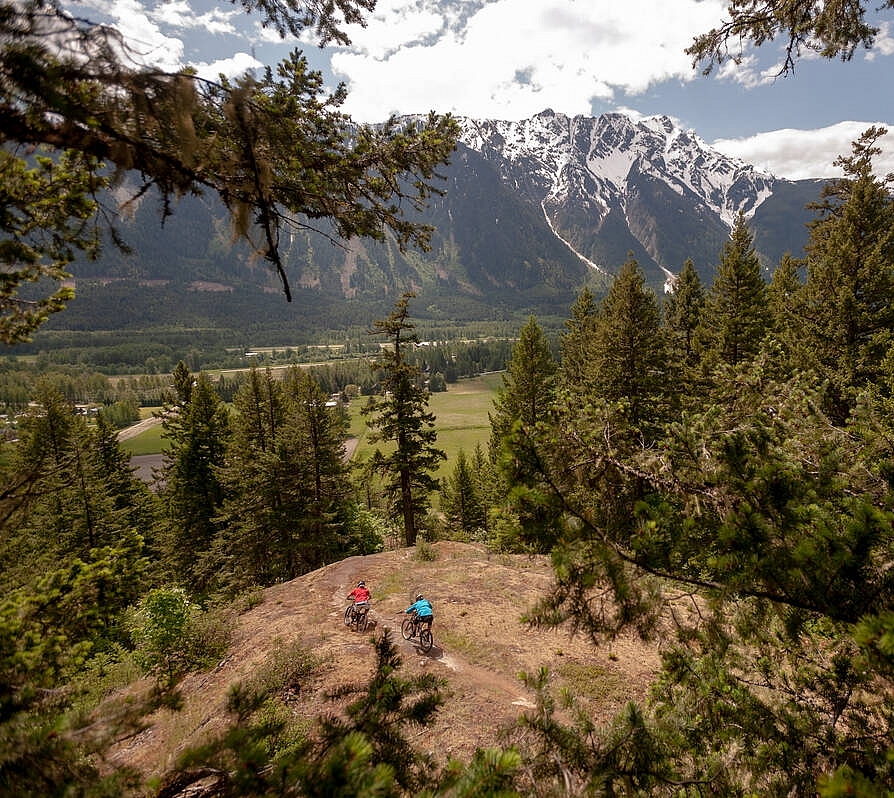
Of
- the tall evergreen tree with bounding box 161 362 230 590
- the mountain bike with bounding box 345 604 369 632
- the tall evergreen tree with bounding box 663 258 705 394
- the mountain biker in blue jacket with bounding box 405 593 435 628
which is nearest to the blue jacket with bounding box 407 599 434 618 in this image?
the mountain biker in blue jacket with bounding box 405 593 435 628

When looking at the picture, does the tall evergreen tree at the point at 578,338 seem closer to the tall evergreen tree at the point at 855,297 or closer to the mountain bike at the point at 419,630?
the tall evergreen tree at the point at 855,297

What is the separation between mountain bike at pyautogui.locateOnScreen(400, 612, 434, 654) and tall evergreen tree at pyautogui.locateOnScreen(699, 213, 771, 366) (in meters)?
17.1

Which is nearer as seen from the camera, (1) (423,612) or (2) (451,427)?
(1) (423,612)

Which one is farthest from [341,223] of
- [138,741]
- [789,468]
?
[138,741]

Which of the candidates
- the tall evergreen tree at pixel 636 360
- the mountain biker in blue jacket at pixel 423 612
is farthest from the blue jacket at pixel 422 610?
the tall evergreen tree at pixel 636 360

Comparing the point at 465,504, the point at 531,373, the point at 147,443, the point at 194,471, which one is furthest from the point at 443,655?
the point at 147,443

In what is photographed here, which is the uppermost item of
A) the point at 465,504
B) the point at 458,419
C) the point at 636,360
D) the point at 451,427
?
the point at 636,360

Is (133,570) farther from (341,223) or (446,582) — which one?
(446,582)

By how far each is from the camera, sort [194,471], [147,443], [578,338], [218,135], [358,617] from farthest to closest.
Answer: [147,443] → [578,338] → [194,471] → [358,617] → [218,135]

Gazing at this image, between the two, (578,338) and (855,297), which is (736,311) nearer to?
(855,297)

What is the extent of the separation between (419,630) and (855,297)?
18.1 m

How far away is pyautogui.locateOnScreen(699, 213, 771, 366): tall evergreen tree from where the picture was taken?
65.7ft

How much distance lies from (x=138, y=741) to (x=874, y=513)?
1163cm

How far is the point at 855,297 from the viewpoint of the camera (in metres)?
14.8
